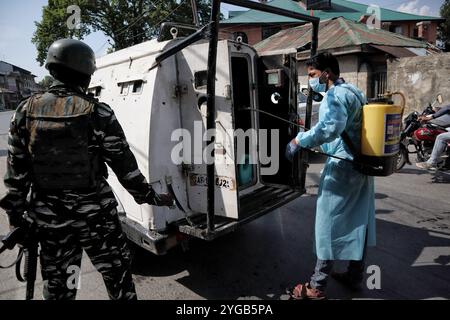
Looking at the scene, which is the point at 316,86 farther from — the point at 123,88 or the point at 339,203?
the point at 123,88

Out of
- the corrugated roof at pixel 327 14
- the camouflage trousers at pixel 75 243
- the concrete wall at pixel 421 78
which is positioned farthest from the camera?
the corrugated roof at pixel 327 14

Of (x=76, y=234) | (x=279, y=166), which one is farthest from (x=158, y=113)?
(x=279, y=166)

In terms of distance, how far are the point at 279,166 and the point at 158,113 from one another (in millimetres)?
1945

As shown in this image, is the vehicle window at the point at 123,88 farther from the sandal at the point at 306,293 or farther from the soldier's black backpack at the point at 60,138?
the sandal at the point at 306,293

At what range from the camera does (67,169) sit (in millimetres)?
2004

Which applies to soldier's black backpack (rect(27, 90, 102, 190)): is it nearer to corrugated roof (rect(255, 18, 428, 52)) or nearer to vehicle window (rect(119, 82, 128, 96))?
vehicle window (rect(119, 82, 128, 96))

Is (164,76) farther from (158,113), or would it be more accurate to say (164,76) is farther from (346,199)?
(346,199)

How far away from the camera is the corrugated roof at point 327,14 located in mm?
25644

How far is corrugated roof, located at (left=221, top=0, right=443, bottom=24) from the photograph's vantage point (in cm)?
2564

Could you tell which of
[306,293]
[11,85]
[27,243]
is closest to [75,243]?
[27,243]

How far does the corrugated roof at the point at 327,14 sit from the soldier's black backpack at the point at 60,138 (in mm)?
24968

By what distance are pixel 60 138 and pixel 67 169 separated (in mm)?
192

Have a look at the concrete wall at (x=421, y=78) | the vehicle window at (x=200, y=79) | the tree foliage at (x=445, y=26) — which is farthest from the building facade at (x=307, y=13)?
the vehicle window at (x=200, y=79)

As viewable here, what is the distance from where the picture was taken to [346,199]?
272 centimetres
